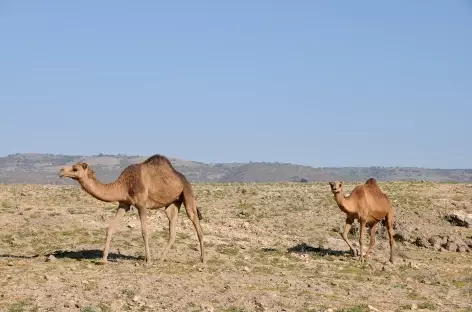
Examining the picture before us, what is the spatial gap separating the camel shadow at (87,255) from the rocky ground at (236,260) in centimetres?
2

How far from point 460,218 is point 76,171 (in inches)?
618

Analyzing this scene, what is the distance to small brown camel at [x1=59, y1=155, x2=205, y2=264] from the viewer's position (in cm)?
1650

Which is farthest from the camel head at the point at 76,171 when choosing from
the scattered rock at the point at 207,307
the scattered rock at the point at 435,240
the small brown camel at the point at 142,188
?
the scattered rock at the point at 435,240

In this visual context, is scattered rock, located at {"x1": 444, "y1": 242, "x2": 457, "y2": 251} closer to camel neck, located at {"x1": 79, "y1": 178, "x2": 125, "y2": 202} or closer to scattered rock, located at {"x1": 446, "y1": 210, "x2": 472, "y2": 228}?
scattered rock, located at {"x1": 446, "y1": 210, "x2": 472, "y2": 228}

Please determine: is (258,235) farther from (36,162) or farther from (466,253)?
(36,162)

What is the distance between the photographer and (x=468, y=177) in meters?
197

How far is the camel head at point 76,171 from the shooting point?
16.1 m

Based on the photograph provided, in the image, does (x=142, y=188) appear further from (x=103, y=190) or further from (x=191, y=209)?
(x=191, y=209)

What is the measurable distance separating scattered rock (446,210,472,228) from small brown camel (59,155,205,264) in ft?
42.5

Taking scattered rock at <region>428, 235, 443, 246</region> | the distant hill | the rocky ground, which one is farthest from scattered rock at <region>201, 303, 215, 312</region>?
the distant hill

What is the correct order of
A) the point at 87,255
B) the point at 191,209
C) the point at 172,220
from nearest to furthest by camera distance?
the point at 191,209 < the point at 172,220 < the point at 87,255

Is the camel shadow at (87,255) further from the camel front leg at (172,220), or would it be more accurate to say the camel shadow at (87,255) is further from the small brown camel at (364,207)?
the small brown camel at (364,207)

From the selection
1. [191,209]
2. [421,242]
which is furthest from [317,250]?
[191,209]

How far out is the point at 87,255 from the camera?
17.8m
